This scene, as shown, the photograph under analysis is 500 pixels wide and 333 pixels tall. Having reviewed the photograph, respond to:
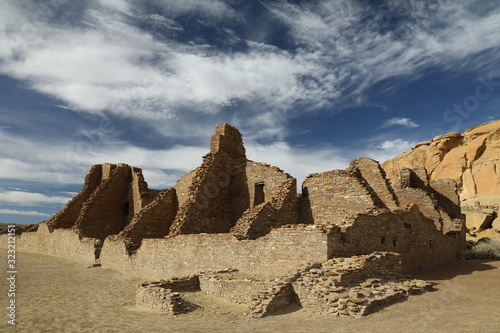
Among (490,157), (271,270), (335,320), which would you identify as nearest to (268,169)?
(271,270)

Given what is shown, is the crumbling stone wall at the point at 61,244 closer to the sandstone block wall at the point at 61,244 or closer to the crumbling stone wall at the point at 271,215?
the sandstone block wall at the point at 61,244

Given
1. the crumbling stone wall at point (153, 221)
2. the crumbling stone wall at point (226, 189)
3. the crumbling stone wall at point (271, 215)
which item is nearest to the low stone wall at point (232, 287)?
the crumbling stone wall at point (271, 215)

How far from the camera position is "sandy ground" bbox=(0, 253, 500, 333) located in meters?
6.42

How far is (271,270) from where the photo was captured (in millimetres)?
10039

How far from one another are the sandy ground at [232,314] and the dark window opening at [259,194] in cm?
724

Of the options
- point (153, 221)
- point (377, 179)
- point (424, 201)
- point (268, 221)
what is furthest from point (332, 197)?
point (153, 221)

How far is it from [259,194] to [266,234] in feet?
16.7

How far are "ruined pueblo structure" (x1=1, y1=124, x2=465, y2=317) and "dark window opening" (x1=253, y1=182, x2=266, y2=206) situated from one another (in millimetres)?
58

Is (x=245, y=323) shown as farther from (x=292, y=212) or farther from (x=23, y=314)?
(x=292, y=212)

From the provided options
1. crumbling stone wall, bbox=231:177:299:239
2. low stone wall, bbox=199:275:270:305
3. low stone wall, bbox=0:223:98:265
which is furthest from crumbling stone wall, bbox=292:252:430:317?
low stone wall, bbox=0:223:98:265

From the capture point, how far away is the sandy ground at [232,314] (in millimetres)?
6418

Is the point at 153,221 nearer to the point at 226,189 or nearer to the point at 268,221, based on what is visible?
the point at 226,189

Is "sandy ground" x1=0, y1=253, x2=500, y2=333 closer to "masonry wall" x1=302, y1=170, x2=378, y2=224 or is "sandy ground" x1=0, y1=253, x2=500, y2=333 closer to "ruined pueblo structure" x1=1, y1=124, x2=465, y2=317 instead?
"ruined pueblo structure" x1=1, y1=124, x2=465, y2=317

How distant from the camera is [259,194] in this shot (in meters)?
17.3
